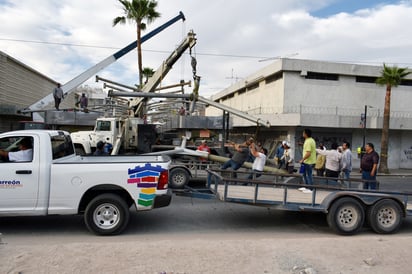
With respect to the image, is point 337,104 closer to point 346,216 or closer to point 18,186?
point 346,216

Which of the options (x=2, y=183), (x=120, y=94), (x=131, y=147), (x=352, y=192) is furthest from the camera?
(x=131, y=147)

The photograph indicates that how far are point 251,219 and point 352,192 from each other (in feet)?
7.16

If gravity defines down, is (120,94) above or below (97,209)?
above

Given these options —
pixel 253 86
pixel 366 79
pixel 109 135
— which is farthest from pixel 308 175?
pixel 253 86

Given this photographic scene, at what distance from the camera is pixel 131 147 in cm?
1490

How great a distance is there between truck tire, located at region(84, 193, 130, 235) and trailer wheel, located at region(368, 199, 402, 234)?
14.9ft

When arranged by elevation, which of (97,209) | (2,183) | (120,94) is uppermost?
(120,94)

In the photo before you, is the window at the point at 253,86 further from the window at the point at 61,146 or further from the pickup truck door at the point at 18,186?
the pickup truck door at the point at 18,186

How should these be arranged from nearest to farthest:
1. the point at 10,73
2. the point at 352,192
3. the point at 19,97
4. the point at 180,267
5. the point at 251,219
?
the point at 180,267 < the point at 352,192 < the point at 251,219 < the point at 10,73 < the point at 19,97

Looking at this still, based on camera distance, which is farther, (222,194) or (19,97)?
(19,97)

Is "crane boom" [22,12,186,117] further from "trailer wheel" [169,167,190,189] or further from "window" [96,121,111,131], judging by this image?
"trailer wheel" [169,167,190,189]

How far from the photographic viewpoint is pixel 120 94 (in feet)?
44.0

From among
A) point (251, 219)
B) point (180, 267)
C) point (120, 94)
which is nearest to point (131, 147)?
point (120, 94)

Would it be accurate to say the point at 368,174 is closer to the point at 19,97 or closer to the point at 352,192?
the point at 352,192
